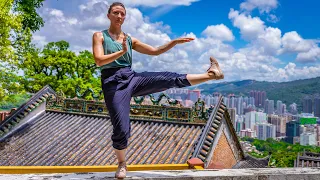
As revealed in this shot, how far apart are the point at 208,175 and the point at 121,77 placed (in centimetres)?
155

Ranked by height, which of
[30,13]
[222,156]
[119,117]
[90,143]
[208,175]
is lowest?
[222,156]

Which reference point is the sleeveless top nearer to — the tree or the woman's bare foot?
the woman's bare foot

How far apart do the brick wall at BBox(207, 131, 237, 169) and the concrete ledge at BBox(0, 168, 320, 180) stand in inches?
215

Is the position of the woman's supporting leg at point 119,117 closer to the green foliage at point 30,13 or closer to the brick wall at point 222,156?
the brick wall at point 222,156

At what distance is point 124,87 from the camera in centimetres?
385

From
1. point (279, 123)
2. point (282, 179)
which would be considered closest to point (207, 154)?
point (282, 179)

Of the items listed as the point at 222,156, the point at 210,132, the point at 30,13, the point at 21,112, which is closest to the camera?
the point at 210,132

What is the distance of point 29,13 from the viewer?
56.8 ft

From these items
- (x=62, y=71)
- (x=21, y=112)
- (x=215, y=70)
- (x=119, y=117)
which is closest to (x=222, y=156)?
(x=215, y=70)

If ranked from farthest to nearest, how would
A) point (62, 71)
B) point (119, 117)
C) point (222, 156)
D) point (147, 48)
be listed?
1. point (62, 71)
2. point (222, 156)
3. point (147, 48)
4. point (119, 117)

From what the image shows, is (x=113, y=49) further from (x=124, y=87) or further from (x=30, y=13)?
(x=30, y=13)

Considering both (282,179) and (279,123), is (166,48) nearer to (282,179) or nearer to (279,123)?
(282,179)

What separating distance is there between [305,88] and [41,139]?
203053 millimetres

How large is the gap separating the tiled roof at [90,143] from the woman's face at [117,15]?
18.2ft
